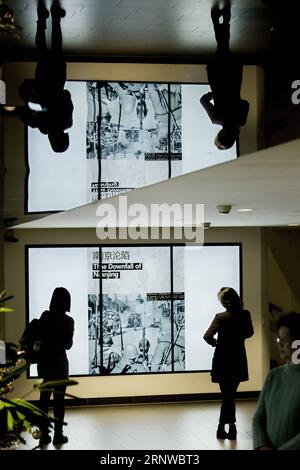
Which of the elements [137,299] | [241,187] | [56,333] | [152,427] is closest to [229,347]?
[152,427]

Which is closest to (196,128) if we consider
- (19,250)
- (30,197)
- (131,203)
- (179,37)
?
(179,37)

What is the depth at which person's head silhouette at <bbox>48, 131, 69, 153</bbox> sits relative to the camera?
4.16 m

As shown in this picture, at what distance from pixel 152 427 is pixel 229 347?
62.1 inches

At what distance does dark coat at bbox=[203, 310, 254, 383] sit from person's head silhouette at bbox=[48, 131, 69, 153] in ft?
13.9

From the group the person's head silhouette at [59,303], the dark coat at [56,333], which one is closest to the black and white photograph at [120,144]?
the person's head silhouette at [59,303]

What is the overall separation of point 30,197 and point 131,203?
0.90 meters

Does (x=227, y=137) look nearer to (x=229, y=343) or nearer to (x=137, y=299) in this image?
(x=229, y=343)

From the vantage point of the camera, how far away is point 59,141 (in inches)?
174

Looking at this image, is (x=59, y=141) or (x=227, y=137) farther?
(x=59, y=141)

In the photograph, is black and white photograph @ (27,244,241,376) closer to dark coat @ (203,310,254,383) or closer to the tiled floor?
the tiled floor

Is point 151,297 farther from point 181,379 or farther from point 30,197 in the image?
point 30,197

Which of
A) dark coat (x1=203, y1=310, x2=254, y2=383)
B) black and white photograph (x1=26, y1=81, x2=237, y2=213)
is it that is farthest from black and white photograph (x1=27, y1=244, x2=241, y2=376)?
black and white photograph (x1=26, y1=81, x2=237, y2=213)
